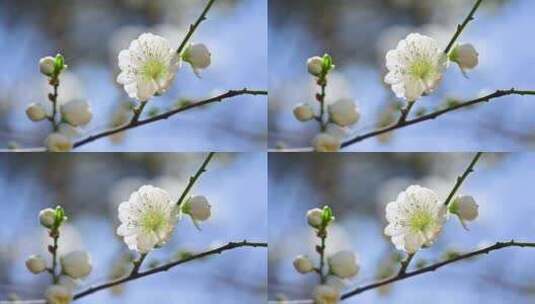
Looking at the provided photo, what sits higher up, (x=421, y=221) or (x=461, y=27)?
(x=461, y=27)

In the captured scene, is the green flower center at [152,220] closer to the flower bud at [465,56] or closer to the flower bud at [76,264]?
the flower bud at [76,264]

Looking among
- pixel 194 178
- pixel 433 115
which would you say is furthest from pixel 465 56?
pixel 194 178

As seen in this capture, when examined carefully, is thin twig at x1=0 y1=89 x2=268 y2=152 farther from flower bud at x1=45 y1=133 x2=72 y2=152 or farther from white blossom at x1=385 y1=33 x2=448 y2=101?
white blossom at x1=385 y1=33 x2=448 y2=101

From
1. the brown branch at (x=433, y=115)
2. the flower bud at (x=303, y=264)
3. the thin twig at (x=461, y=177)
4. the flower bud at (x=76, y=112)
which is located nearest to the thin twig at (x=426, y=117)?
the brown branch at (x=433, y=115)

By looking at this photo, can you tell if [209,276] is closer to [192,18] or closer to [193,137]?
[193,137]

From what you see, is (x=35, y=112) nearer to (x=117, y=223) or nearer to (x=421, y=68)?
(x=117, y=223)

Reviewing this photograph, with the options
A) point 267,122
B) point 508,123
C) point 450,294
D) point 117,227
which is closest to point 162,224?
point 117,227

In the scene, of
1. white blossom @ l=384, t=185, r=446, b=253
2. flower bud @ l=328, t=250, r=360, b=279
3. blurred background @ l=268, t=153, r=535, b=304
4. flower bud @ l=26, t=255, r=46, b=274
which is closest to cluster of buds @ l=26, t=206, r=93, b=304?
flower bud @ l=26, t=255, r=46, b=274
